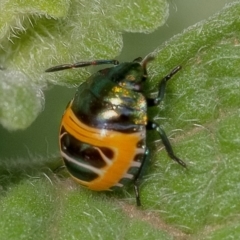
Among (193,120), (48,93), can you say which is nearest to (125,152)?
(193,120)

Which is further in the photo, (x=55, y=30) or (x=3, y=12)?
(x=55, y=30)

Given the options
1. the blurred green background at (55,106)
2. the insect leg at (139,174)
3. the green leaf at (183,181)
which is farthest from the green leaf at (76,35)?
the blurred green background at (55,106)

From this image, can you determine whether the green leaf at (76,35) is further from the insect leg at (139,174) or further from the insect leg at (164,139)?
the insect leg at (139,174)

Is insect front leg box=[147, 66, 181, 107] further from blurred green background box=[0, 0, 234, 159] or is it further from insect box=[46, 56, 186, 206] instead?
blurred green background box=[0, 0, 234, 159]

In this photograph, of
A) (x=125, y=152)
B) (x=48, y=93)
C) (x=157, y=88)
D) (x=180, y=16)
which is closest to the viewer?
(x=125, y=152)

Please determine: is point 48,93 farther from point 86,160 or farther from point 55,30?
point 86,160

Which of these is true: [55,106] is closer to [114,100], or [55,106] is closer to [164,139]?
[114,100]
